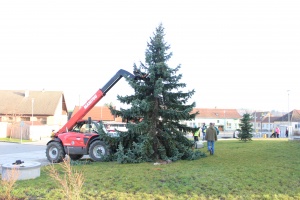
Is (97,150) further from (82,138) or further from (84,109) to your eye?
(84,109)

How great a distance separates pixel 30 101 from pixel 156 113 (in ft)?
153

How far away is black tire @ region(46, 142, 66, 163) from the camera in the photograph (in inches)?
574

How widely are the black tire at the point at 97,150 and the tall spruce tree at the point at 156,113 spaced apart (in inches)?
20.9

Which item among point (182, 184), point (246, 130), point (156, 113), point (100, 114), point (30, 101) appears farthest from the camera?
point (100, 114)

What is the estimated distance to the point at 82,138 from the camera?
14.3 meters

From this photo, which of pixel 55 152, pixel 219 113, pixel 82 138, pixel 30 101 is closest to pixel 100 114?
pixel 30 101

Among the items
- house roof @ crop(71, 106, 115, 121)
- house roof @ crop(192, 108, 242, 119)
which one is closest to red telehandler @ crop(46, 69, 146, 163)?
house roof @ crop(71, 106, 115, 121)

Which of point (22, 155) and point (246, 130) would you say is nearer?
point (22, 155)

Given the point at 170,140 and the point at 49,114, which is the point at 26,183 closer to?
the point at 170,140

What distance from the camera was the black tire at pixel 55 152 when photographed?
14586 mm

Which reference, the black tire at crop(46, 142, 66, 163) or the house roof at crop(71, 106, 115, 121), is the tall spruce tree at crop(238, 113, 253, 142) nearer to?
the black tire at crop(46, 142, 66, 163)

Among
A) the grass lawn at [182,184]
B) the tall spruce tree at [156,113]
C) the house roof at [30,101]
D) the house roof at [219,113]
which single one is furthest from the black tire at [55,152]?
the house roof at [219,113]

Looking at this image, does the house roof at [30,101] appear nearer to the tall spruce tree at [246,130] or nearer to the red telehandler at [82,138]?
the tall spruce tree at [246,130]

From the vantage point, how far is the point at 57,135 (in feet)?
50.0
